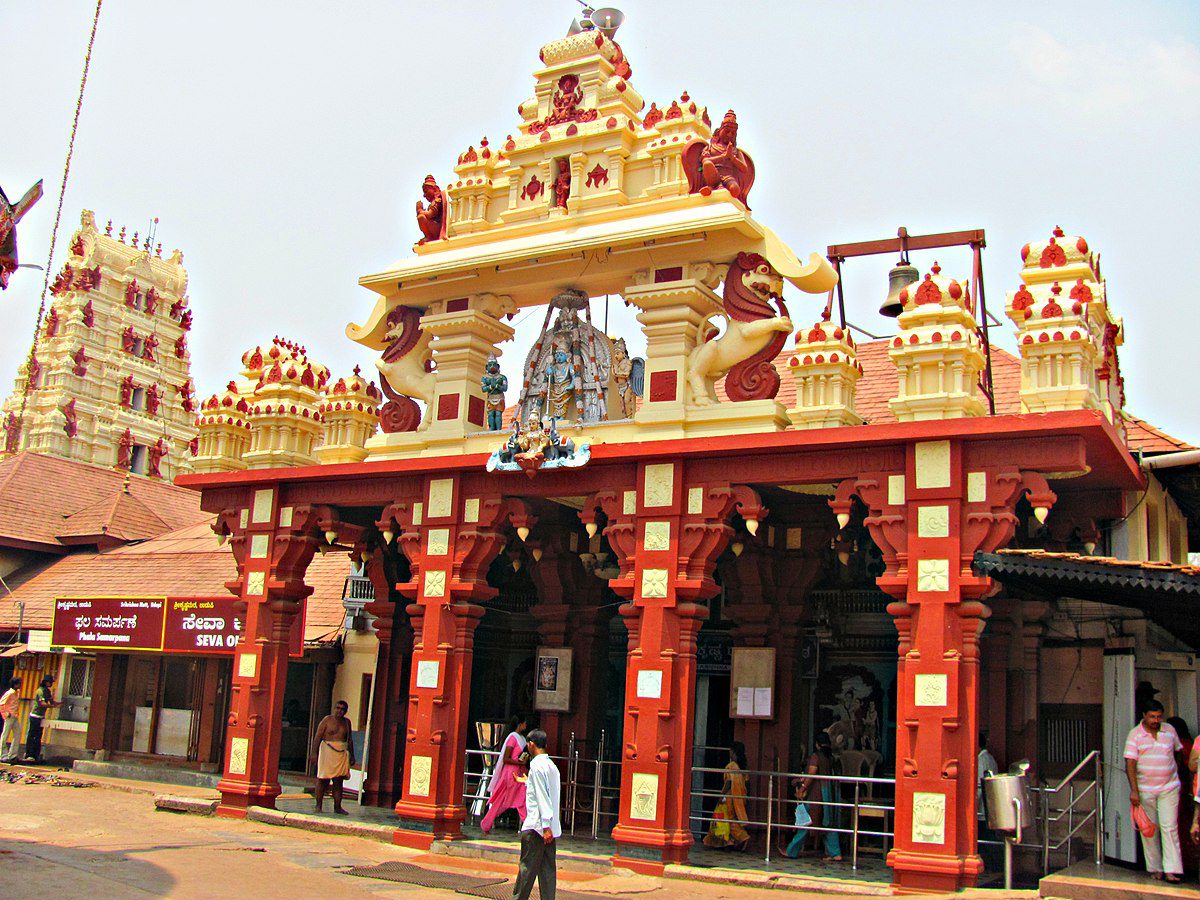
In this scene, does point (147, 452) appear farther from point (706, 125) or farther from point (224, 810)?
point (706, 125)

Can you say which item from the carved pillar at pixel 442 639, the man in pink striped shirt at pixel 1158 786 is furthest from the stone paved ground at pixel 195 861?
the man in pink striped shirt at pixel 1158 786

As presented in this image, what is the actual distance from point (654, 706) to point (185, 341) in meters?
48.4

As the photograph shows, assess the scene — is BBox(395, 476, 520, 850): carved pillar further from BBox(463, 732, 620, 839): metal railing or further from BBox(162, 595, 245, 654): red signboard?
BBox(162, 595, 245, 654): red signboard

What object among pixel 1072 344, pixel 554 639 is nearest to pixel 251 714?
pixel 554 639

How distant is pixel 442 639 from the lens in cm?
1585

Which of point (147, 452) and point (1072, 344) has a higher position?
point (147, 452)

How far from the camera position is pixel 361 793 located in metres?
19.5

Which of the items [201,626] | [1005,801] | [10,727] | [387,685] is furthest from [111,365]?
[1005,801]

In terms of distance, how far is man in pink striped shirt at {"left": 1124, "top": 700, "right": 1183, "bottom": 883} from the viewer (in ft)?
36.7

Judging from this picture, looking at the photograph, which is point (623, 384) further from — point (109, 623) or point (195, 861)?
point (109, 623)

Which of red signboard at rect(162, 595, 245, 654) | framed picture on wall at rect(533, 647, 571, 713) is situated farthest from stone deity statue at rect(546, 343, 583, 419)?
red signboard at rect(162, 595, 245, 654)

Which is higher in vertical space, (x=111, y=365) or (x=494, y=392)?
(x=111, y=365)

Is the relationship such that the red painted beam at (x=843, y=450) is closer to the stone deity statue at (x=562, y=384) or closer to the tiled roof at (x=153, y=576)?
the stone deity statue at (x=562, y=384)

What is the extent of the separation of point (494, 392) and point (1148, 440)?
823 centimetres
